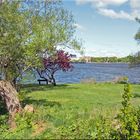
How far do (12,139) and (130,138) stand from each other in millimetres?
5382

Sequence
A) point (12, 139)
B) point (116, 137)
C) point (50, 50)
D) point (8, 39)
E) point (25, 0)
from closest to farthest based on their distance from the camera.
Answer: point (116, 137) < point (12, 139) < point (8, 39) < point (25, 0) < point (50, 50)

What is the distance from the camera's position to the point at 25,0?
2612cm

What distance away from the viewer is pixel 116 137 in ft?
45.1

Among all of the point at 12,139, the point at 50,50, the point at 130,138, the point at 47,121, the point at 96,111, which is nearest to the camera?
the point at 130,138

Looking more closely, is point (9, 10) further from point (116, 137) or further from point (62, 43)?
point (116, 137)

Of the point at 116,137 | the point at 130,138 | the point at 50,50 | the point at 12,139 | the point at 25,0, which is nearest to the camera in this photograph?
the point at 130,138

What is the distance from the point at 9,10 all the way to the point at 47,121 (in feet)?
26.7

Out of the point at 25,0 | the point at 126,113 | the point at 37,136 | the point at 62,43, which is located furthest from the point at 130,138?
the point at 62,43

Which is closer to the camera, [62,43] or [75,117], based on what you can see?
[75,117]

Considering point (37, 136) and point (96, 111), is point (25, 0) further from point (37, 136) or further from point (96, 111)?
point (37, 136)

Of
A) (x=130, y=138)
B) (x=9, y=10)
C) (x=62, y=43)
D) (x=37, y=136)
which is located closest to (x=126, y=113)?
(x=130, y=138)

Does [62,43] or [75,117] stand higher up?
Result: [62,43]

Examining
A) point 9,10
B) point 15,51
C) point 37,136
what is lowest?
point 37,136

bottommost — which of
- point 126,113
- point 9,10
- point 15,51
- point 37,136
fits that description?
point 37,136
